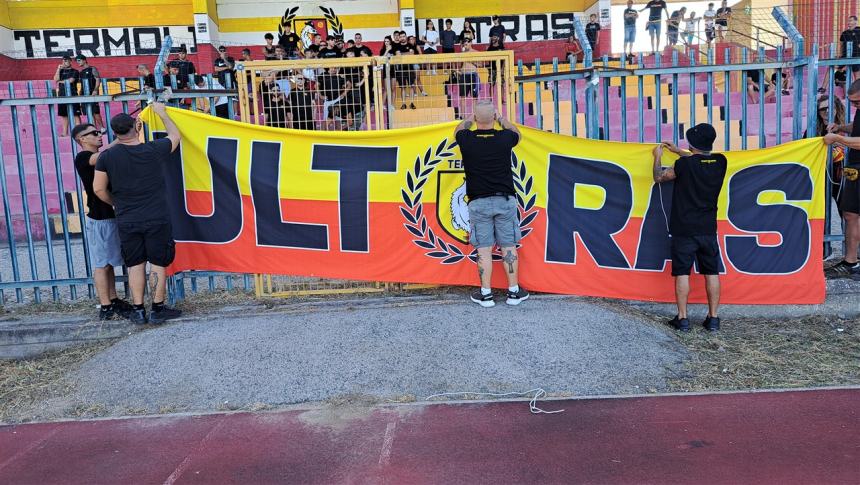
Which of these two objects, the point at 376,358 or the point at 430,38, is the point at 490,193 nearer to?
the point at 376,358

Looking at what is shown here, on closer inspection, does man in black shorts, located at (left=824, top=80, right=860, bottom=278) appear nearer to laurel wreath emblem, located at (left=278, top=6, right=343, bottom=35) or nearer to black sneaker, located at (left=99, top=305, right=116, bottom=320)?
black sneaker, located at (left=99, top=305, right=116, bottom=320)

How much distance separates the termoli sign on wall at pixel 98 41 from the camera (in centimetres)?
2119

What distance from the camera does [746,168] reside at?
6922 mm

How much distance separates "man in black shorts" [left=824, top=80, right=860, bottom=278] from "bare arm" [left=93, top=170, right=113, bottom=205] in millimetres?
6950

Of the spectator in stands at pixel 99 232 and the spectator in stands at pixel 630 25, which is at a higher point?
the spectator in stands at pixel 630 25

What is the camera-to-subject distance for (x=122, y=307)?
711 cm

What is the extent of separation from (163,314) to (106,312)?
58cm

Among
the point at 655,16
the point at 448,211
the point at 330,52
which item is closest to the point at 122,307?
the point at 448,211

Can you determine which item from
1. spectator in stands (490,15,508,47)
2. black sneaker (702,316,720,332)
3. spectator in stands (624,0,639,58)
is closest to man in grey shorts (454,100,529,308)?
black sneaker (702,316,720,332)

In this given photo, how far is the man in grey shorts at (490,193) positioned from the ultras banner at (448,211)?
0.30 metres

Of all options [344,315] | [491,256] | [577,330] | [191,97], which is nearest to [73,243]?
[191,97]

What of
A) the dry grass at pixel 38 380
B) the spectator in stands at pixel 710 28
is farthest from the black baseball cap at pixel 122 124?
the spectator in stands at pixel 710 28

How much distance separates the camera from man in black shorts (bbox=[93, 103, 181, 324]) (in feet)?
21.3

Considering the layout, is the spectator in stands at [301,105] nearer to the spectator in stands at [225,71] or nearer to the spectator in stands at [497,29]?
the spectator in stands at [225,71]
